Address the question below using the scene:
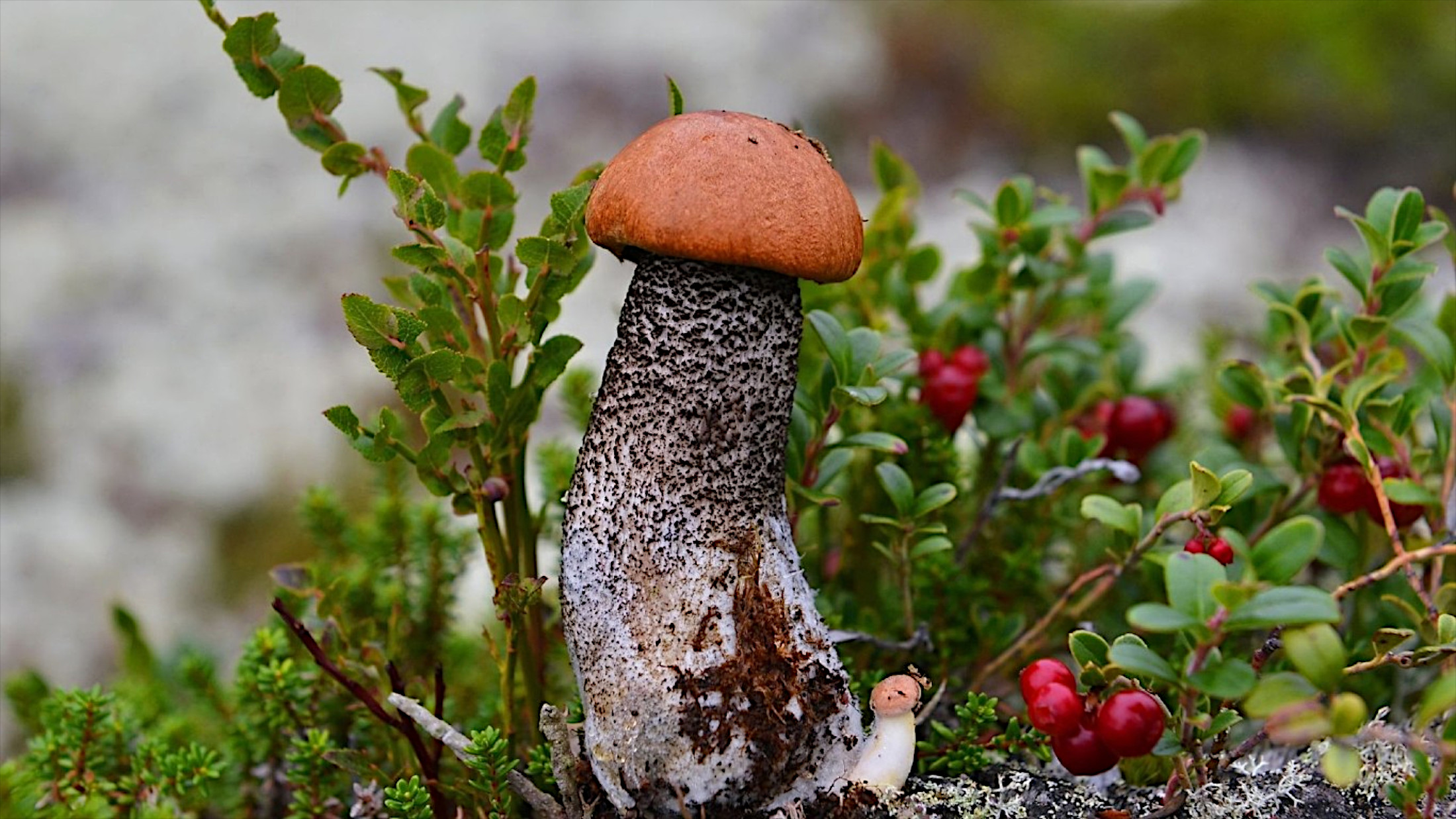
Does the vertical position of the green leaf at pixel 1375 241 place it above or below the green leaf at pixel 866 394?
above

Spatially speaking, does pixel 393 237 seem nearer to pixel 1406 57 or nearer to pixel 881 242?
pixel 881 242

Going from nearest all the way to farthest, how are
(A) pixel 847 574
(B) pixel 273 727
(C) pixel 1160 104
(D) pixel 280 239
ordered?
(B) pixel 273 727 → (A) pixel 847 574 → (D) pixel 280 239 → (C) pixel 1160 104

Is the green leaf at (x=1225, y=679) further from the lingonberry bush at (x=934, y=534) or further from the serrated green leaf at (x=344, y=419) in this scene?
the serrated green leaf at (x=344, y=419)

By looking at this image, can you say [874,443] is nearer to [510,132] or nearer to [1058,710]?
[1058,710]

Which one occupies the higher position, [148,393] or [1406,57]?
[1406,57]

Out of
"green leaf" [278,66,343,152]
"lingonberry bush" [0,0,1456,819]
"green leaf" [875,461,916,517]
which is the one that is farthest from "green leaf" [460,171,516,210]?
"green leaf" [875,461,916,517]

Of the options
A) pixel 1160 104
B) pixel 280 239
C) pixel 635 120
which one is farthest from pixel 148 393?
pixel 1160 104

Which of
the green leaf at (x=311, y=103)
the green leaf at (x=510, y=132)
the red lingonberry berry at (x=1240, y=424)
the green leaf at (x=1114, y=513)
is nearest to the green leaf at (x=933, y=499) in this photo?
the green leaf at (x=1114, y=513)

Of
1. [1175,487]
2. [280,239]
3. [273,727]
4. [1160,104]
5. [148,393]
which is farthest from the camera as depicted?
[1160,104]
